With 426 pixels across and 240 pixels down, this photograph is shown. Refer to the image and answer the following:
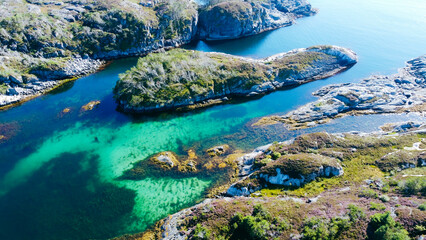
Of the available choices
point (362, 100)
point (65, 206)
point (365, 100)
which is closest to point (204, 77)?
point (362, 100)

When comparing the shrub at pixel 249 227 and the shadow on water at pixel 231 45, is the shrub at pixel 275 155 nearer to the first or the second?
the shrub at pixel 249 227

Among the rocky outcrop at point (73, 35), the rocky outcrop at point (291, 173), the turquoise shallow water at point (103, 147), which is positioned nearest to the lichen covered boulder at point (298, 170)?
the rocky outcrop at point (291, 173)

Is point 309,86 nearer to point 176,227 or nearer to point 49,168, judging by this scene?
point 176,227

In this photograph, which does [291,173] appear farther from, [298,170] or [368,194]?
[368,194]

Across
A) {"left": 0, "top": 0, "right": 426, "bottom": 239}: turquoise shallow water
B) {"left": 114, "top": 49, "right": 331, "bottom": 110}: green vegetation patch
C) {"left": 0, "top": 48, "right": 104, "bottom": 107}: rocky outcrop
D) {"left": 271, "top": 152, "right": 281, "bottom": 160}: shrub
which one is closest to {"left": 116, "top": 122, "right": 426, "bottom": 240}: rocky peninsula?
{"left": 271, "top": 152, "right": 281, "bottom": 160}: shrub

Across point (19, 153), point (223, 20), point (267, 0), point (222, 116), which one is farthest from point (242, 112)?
point (267, 0)
